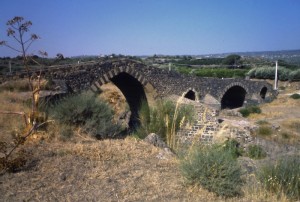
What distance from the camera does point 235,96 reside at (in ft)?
106

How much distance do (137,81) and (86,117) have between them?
10785mm

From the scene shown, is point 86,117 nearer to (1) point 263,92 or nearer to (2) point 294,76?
(1) point 263,92

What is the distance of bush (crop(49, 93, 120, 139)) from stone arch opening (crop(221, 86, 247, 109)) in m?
23.3

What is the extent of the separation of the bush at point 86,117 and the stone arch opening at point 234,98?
917 inches

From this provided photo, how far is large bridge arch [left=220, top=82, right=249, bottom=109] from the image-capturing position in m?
30.4

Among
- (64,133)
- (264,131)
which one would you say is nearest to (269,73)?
(264,131)

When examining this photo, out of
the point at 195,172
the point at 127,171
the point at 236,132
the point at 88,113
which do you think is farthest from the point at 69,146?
the point at 236,132

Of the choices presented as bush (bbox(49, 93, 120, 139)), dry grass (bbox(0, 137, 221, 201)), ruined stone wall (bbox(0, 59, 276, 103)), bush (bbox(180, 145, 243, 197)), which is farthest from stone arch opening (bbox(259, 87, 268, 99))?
bush (bbox(180, 145, 243, 197))

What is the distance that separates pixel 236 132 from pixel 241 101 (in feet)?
58.8

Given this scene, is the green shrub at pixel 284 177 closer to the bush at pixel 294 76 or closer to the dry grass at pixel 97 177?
the dry grass at pixel 97 177

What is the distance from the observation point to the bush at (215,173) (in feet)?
13.0

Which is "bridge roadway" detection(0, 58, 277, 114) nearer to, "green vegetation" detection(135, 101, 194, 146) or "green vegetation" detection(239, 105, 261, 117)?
"green vegetation" detection(239, 105, 261, 117)

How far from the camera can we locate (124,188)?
3.94 meters

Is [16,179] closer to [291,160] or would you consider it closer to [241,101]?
[291,160]
